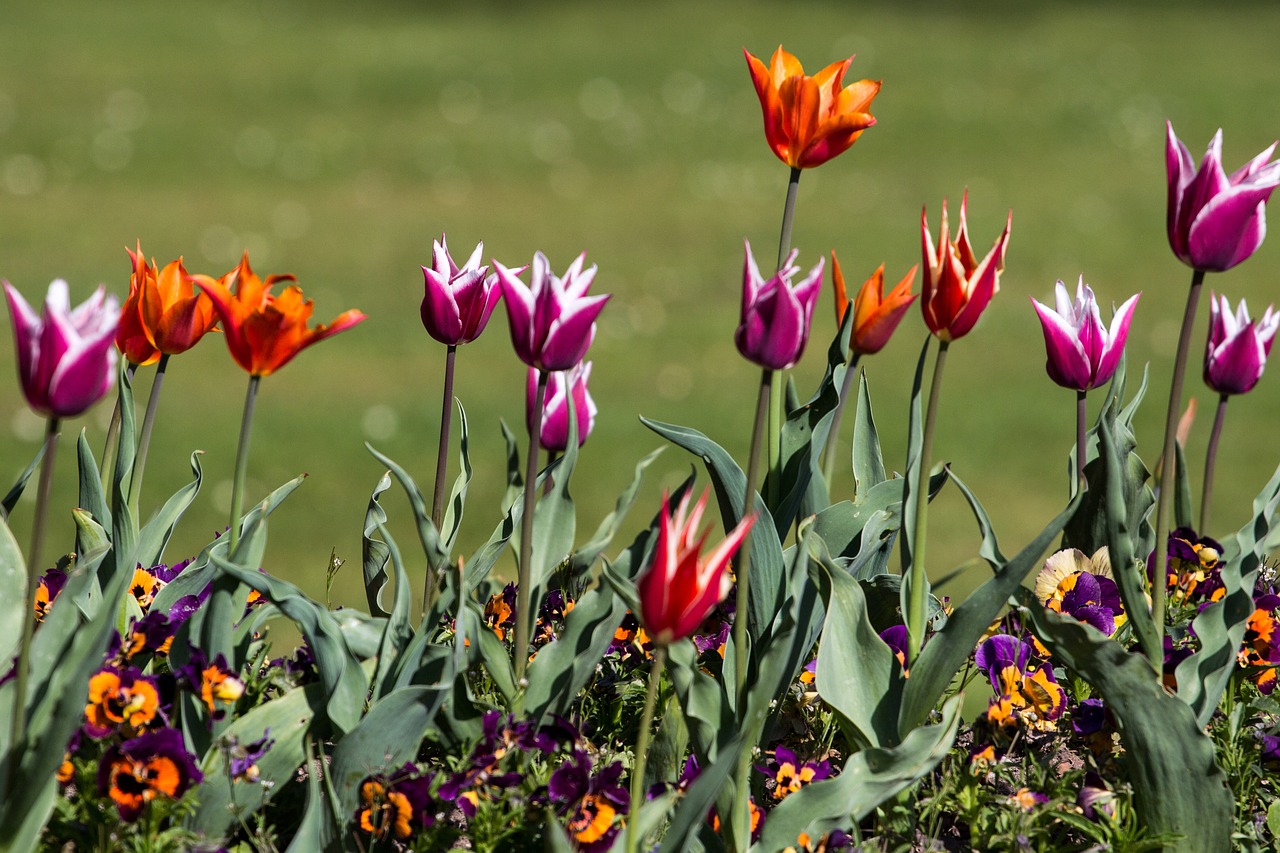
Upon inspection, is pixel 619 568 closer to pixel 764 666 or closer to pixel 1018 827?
pixel 764 666

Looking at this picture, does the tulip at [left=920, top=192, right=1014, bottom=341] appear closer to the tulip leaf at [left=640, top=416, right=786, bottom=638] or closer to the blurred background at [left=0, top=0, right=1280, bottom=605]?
the tulip leaf at [left=640, top=416, right=786, bottom=638]

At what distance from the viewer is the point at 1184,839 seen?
188 cm

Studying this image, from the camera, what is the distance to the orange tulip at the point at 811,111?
79.5 inches

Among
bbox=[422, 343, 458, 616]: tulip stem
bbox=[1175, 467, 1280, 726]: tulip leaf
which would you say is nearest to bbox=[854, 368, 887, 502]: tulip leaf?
bbox=[1175, 467, 1280, 726]: tulip leaf

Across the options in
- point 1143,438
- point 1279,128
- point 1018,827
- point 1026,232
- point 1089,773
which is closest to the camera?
point 1018,827

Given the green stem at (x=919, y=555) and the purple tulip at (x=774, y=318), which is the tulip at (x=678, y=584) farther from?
the green stem at (x=919, y=555)

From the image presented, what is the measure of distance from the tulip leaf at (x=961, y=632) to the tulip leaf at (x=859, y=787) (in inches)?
2.8

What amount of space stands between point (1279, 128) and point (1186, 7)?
7.62 m

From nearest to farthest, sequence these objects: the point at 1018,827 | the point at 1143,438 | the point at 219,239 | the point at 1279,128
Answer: the point at 1018,827
the point at 1143,438
the point at 219,239
the point at 1279,128

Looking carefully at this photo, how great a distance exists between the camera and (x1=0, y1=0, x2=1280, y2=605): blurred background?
6.35m

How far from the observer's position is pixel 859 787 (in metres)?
1.75

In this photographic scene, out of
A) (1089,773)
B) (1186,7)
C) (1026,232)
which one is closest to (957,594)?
(1089,773)

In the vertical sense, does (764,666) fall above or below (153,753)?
above

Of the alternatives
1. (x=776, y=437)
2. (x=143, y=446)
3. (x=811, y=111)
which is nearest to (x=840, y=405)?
(x=776, y=437)
